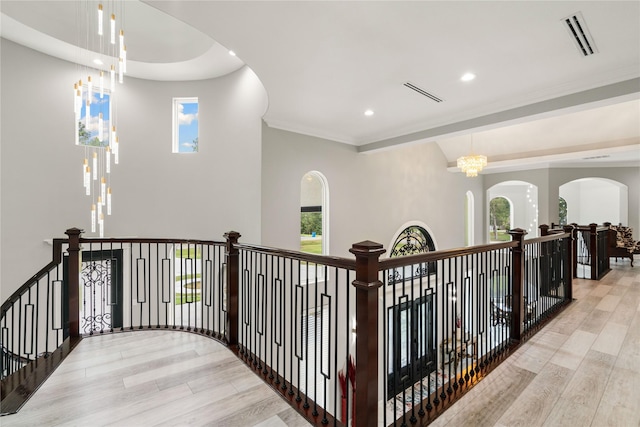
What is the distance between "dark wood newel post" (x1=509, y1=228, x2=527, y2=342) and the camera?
2869mm

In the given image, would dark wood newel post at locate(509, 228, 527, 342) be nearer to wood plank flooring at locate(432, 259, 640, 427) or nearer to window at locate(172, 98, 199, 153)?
wood plank flooring at locate(432, 259, 640, 427)

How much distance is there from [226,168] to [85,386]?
14.2 ft

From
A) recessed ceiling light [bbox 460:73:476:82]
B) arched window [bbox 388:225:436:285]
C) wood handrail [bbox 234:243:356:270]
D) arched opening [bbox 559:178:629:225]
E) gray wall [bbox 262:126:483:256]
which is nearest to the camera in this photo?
wood handrail [bbox 234:243:356:270]

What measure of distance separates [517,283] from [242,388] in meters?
2.64

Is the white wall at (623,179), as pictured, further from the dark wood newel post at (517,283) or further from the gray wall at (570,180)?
the dark wood newel post at (517,283)

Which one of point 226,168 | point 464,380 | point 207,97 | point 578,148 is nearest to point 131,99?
point 207,97

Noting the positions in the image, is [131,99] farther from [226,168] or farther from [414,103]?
[414,103]

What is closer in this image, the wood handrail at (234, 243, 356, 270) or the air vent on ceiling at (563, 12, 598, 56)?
the wood handrail at (234, 243, 356, 270)

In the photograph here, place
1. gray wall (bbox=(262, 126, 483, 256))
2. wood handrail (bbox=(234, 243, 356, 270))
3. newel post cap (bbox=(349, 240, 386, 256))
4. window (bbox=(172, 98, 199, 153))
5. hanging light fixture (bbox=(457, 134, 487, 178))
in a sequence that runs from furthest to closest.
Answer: hanging light fixture (bbox=(457, 134, 487, 178)) < window (bbox=(172, 98, 199, 153)) < gray wall (bbox=(262, 126, 483, 256)) < wood handrail (bbox=(234, 243, 356, 270)) < newel post cap (bbox=(349, 240, 386, 256))

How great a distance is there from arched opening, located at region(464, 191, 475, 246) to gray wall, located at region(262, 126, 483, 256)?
29 centimetres

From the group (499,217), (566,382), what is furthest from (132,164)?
(499,217)

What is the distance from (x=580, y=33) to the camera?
9.23 ft

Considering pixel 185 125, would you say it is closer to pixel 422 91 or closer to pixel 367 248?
pixel 422 91

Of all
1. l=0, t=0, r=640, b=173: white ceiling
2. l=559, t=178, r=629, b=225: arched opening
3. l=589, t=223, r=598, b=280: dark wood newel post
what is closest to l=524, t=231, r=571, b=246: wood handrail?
l=0, t=0, r=640, b=173: white ceiling
